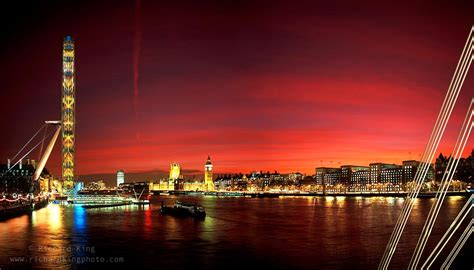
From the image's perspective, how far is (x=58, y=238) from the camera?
84.4 feet

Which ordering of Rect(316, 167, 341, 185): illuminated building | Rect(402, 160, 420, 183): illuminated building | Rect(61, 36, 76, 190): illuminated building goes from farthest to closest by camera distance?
1. Rect(316, 167, 341, 185): illuminated building
2. Rect(402, 160, 420, 183): illuminated building
3. Rect(61, 36, 76, 190): illuminated building

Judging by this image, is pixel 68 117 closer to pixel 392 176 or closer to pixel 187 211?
pixel 187 211

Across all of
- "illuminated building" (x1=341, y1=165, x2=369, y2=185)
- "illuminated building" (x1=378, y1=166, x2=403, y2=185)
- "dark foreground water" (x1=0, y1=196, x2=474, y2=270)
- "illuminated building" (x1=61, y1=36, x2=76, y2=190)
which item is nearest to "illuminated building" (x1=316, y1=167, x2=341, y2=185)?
"illuminated building" (x1=341, y1=165, x2=369, y2=185)

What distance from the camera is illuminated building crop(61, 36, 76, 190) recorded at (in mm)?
61403

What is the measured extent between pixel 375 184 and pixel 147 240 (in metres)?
147

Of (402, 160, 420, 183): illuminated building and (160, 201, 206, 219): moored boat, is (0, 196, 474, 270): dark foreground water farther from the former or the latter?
(402, 160, 420, 183): illuminated building

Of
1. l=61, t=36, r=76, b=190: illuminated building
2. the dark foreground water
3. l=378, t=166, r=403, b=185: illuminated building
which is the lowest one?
the dark foreground water

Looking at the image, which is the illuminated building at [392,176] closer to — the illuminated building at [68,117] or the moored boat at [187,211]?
the illuminated building at [68,117]

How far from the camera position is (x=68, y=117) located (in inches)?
2436

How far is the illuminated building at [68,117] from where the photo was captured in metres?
61.4

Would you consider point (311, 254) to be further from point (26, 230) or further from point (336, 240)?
point (26, 230)

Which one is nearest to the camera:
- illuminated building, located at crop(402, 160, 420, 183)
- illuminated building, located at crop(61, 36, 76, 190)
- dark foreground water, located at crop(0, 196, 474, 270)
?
dark foreground water, located at crop(0, 196, 474, 270)

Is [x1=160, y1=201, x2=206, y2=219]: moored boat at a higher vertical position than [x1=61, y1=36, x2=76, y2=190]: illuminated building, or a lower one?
lower

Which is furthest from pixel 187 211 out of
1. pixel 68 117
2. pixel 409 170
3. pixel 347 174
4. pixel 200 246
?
pixel 347 174
